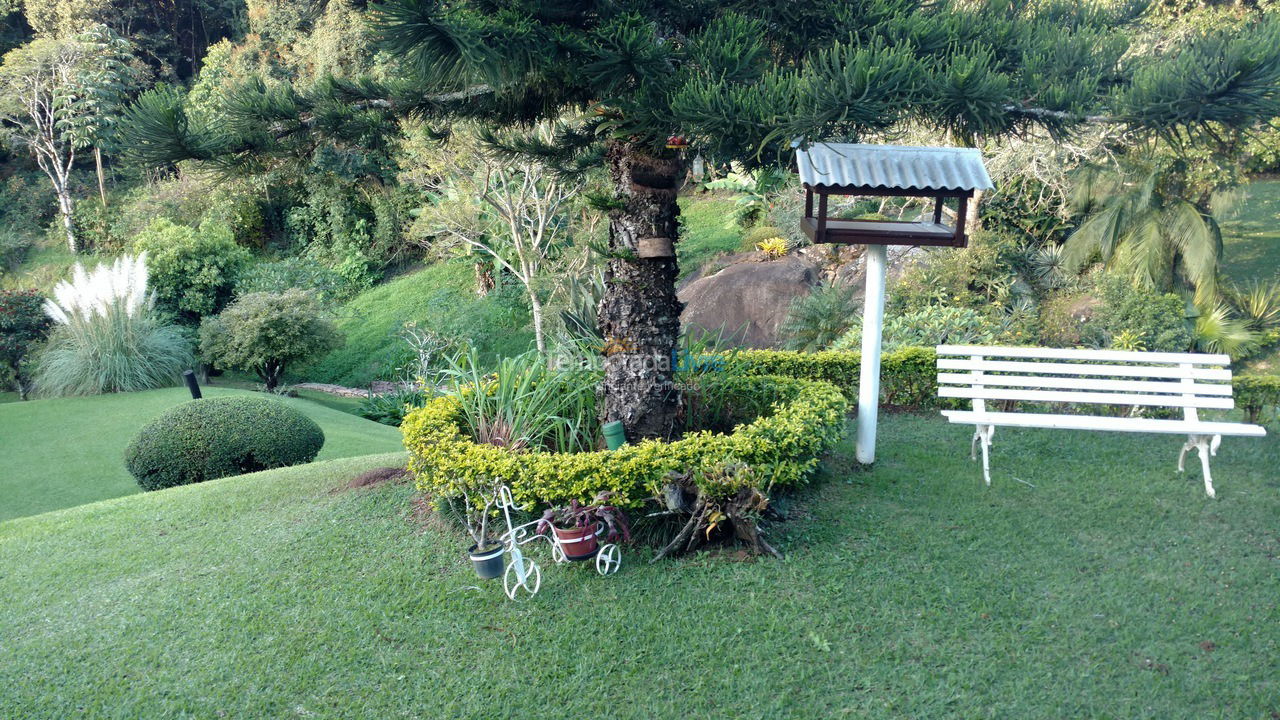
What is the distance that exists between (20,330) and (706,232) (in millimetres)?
13181

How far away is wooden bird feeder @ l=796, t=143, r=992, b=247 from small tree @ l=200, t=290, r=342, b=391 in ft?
32.1

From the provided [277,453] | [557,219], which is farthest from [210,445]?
[557,219]

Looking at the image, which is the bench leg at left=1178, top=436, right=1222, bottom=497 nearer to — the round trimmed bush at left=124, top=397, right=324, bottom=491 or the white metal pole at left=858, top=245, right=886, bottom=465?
the white metal pole at left=858, top=245, right=886, bottom=465

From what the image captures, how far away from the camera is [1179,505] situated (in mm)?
4594

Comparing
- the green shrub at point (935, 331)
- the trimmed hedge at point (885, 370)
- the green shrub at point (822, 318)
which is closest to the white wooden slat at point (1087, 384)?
the trimmed hedge at point (885, 370)

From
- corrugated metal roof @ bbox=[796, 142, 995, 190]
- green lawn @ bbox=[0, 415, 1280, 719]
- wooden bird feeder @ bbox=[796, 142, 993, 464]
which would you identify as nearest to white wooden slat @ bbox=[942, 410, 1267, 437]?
green lawn @ bbox=[0, 415, 1280, 719]

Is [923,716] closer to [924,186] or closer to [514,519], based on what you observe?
[514,519]

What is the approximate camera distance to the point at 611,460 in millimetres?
4070

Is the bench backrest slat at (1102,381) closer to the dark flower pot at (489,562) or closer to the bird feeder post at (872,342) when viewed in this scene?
the bird feeder post at (872,342)

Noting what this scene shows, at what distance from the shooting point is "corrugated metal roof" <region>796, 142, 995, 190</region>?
448 cm

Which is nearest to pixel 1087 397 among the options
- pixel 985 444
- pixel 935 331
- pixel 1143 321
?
pixel 985 444

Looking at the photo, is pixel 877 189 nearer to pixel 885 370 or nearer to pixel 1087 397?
pixel 1087 397

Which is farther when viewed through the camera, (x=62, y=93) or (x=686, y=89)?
(x=62, y=93)

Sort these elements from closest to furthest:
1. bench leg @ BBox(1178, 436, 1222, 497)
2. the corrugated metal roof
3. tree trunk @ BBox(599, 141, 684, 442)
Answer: the corrugated metal roof
tree trunk @ BBox(599, 141, 684, 442)
bench leg @ BBox(1178, 436, 1222, 497)
